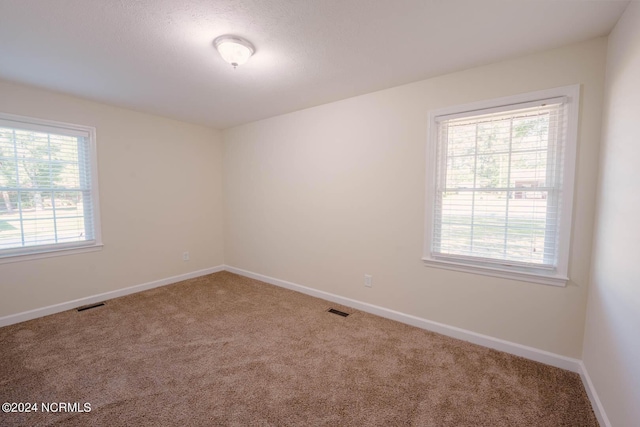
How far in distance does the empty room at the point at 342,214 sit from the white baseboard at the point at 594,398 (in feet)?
0.09

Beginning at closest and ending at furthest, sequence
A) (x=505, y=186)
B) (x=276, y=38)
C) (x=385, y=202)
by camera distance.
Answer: (x=276, y=38) → (x=505, y=186) → (x=385, y=202)

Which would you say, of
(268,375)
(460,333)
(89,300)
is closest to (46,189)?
(89,300)

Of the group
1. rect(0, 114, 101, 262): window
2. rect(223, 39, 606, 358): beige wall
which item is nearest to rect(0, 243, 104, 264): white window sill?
rect(0, 114, 101, 262): window

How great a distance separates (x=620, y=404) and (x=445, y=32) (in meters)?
2.40

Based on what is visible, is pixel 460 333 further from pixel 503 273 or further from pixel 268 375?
pixel 268 375

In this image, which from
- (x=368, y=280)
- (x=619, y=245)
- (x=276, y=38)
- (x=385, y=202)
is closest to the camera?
(x=619, y=245)

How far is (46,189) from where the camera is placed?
3.03 m

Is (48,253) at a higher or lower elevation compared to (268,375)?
higher

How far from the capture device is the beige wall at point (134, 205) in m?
2.95

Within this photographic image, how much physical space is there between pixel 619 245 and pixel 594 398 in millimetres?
1014

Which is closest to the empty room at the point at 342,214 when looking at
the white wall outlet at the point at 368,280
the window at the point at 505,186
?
the window at the point at 505,186

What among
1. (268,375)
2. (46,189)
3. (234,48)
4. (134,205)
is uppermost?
(234,48)

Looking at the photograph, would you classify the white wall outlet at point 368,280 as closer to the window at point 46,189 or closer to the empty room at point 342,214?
the empty room at point 342,214

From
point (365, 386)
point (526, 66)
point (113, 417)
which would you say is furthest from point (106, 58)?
point (526, 66)
